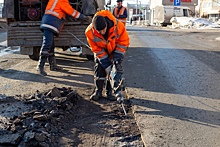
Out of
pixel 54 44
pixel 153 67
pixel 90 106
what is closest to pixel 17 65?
pixel 54 44

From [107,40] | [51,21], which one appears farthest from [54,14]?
[107,40]

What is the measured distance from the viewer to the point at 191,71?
23.1 feet

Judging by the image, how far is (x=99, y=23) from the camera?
14.1ft

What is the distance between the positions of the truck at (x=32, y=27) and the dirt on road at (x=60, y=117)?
136 cm

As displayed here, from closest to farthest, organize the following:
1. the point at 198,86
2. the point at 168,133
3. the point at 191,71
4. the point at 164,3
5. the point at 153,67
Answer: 1. the point at 168,133
2. the point at 198,86
3. the point at 191,71
4. the point at 153,67
5. the point at 164,3

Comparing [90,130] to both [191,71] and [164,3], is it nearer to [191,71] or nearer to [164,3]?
[191,71]

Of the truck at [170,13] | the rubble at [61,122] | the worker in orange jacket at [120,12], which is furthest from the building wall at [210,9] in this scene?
the rubble at [61,122]

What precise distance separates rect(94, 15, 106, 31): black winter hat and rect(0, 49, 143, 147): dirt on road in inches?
47.7

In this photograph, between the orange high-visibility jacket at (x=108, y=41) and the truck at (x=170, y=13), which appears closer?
the orange high-visibility jacket at (x=108, y=41)

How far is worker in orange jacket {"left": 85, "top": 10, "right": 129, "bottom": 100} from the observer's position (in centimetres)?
444

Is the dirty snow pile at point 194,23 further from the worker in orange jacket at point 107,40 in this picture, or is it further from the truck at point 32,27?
the worker in orange jacket at point 107,40

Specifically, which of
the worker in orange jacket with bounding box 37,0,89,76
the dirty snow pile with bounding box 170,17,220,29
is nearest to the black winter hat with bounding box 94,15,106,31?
the worker in orange jacket with bounding box 37,0,89,76

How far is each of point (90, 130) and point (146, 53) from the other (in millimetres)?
5930

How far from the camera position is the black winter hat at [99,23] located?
4305 mm
